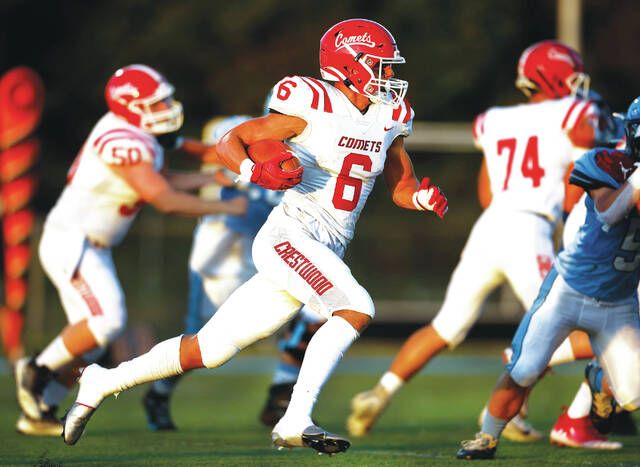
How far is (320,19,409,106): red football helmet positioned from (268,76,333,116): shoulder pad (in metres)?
0.17

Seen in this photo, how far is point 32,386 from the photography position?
23.2 ft

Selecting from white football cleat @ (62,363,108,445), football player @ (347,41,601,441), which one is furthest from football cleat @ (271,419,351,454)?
football player @ (347,41,601,441)

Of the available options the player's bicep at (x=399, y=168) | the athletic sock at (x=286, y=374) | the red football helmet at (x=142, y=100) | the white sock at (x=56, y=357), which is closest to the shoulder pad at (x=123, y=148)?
the red football helmet at (x=142, y=100)

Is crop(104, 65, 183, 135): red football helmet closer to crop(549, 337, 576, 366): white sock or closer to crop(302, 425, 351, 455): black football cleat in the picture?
crop(549, 337, 576, 366): white sock

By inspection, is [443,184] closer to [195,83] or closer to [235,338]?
[195,83]

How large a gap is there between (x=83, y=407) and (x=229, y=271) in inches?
96.8

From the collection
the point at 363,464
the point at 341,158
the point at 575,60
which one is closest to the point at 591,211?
the point at 341,158

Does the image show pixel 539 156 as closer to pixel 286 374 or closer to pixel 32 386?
pixel 286 374

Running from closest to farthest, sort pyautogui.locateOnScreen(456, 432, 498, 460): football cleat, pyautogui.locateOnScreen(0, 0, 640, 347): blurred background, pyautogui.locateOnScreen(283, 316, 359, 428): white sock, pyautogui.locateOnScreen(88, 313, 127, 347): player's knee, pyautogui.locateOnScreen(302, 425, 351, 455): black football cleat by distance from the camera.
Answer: pyautogui.locateOnScreen(302, 425, 351, 455): black football cleat
pyautogui.locateOnScreen(283, 316, 359, 428): white sock
pyautogui.locateOnScreen(456, 432, 498, 460): football cleat
pyautogui.locateOnScreen(88, 313, 127, 347): player's knee
pyautogui.locateOnScreen(0, 0, 640, 347): blurred background

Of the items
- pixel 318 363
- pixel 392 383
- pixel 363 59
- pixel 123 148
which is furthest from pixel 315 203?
pixel 123 148

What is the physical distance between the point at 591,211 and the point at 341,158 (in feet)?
3.41

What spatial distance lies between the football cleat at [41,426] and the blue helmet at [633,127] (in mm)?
3306

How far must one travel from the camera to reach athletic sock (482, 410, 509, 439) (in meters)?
5.77

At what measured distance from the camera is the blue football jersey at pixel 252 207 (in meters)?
7.93
